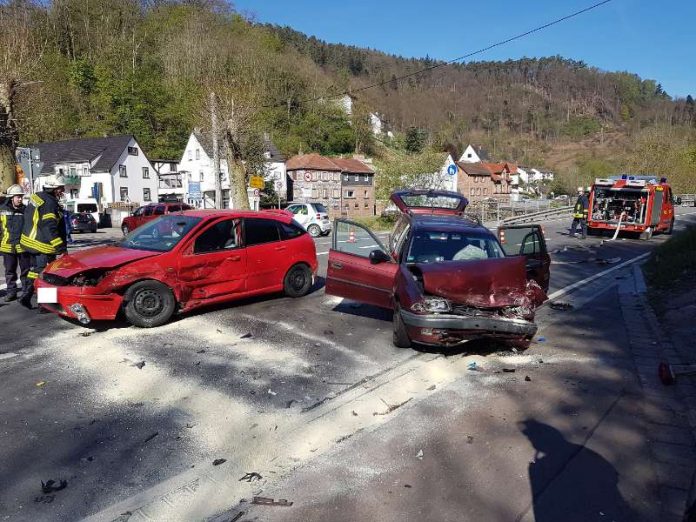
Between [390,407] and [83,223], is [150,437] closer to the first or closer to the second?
[390,407]

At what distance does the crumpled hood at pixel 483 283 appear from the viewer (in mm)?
6070

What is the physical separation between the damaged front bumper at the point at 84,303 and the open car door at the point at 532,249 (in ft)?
18.5

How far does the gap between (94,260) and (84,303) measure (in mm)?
652

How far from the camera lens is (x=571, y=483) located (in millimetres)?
3746

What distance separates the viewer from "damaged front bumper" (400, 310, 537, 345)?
5.93m

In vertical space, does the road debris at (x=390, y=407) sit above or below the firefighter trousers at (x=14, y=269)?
below

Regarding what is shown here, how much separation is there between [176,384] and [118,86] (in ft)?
199

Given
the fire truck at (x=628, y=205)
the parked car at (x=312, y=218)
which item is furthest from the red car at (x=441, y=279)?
the parked car at (x=312, y=218)

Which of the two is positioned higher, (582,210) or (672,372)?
(582,210)

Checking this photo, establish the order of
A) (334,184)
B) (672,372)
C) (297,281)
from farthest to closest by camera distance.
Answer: (334,184)
(297,281)
(672,372)

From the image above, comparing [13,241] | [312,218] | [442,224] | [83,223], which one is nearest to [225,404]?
[442,224]

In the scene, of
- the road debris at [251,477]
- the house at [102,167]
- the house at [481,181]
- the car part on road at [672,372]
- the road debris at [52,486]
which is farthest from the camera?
the house at [481,181]

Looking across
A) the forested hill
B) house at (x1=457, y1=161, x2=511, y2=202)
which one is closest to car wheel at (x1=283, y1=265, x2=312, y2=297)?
the forested hill

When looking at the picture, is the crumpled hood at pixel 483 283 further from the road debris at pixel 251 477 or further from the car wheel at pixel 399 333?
the road debris at pixel 251 477
